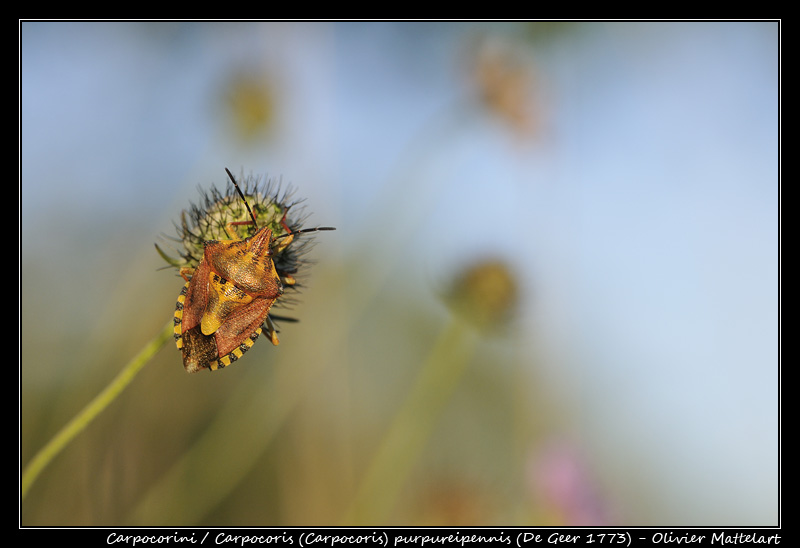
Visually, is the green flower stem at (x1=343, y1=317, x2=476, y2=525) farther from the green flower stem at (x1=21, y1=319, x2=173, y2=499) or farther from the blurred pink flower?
the green flower stem at (x1=21, y1=319, x2=173, y2=499)

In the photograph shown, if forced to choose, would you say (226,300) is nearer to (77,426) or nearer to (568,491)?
(77,426)

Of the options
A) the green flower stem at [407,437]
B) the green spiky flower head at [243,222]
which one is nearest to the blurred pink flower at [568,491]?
the green flower stem at [407,437]

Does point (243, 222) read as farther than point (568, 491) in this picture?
No

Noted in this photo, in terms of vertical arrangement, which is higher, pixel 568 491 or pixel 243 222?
pixel 243 222

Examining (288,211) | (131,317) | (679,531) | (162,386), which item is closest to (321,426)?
(162,386)

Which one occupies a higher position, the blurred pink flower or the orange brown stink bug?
the orange brown stink bug

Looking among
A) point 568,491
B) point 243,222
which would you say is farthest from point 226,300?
point 568,491

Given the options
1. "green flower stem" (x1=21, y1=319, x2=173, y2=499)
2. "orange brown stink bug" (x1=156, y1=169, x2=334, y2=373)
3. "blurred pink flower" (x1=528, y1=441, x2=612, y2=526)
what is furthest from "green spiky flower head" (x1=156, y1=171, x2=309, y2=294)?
"blurred pink flower" (x1=528, y1=441, x2=612, y2=526)

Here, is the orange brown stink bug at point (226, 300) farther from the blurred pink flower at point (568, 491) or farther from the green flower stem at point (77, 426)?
the blurred pink flower at point (568, 491)
